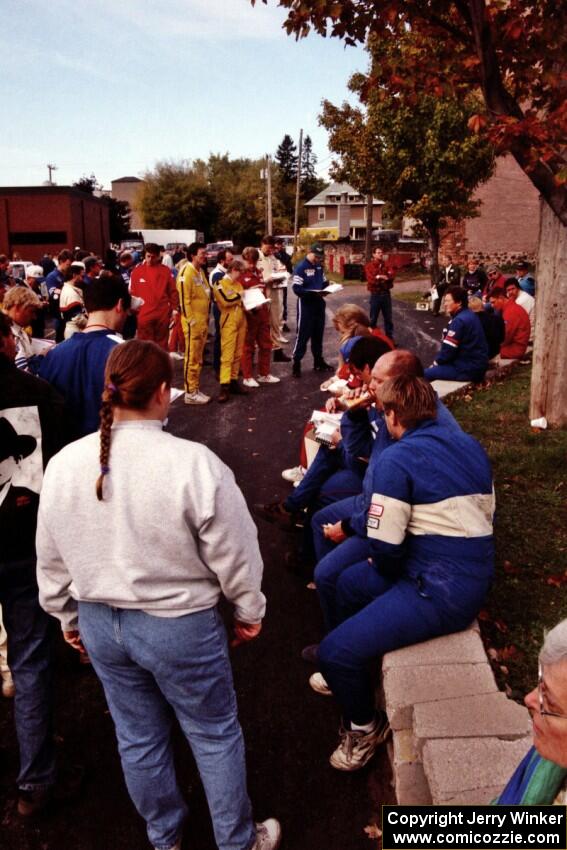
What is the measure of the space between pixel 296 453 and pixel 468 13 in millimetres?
4407

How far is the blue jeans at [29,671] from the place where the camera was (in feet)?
9.70

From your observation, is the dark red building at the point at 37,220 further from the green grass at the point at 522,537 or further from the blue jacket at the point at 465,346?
the green grass at the point at 522,537

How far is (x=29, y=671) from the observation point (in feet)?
9.81

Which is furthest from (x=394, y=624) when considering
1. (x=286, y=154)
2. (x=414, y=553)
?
(x=286, y=154)

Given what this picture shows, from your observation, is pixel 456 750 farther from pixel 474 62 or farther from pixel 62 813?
pixel 474 62

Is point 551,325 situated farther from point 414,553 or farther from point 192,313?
point 414,553

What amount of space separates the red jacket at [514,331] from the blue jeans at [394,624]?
28.0 feet

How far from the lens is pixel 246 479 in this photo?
22.5ft

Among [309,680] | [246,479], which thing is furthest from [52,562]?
[246,479]

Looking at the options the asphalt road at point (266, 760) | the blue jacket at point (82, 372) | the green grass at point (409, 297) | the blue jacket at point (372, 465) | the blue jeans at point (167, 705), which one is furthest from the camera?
the green grass at point (409, 297)

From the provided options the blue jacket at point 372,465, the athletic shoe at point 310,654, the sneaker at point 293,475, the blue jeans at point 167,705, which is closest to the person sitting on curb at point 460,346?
the sneaker at point 293,475

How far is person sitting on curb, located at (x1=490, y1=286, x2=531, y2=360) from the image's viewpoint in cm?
1086

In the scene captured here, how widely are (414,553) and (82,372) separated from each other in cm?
197

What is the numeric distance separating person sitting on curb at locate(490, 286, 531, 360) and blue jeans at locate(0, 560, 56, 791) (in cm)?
939
